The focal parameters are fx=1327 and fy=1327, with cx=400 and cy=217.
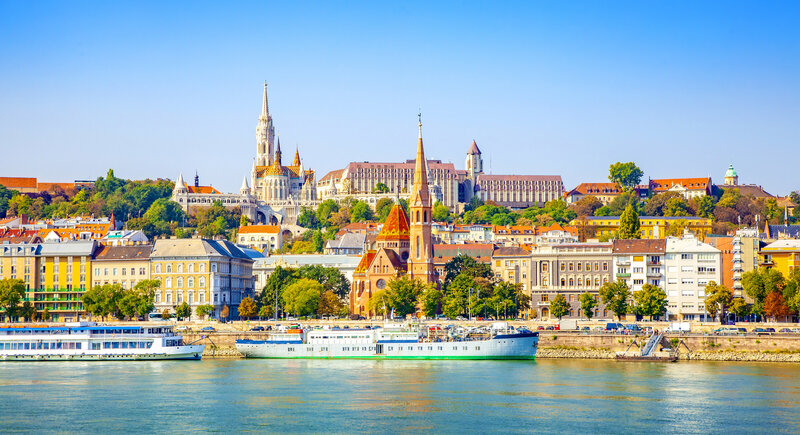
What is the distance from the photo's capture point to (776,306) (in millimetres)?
92688

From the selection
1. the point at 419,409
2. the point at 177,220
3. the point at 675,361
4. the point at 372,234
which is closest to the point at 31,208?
the point at 177,220

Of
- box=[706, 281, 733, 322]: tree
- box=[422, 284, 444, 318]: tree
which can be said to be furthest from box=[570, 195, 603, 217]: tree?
box=[706, 281, 733, 322]: tree

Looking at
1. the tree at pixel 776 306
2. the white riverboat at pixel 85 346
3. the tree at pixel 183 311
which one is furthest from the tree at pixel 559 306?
the white riverboat at pixel 85 346

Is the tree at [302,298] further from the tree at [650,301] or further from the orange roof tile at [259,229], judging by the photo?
the orange roof tile at [259,229]

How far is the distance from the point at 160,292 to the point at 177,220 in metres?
86.6

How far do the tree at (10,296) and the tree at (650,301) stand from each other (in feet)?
156

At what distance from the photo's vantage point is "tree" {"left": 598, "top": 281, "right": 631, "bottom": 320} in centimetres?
9588

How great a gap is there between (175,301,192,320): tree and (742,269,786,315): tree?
141 feet

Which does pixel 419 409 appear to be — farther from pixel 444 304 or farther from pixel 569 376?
pixel 444 304

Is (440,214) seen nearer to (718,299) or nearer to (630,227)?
(630,227)

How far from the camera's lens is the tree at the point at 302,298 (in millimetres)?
105688

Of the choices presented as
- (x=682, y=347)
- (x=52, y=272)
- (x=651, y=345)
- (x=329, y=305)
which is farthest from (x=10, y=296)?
(x=682, y=347)

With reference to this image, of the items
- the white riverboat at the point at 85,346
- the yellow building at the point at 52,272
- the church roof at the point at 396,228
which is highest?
the church roof at the point at 396,228

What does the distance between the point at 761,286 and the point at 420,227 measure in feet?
101
